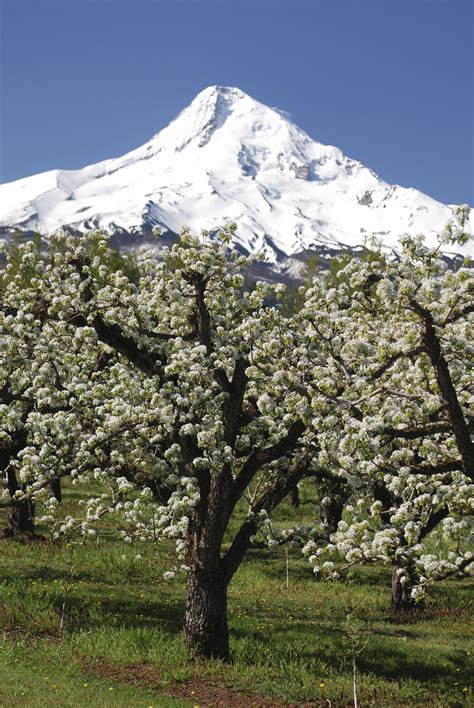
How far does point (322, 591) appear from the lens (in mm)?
24797

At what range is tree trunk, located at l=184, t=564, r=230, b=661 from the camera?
47.3ft

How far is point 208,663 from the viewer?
14117mm

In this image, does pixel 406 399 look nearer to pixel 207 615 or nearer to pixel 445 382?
pixel 445 382

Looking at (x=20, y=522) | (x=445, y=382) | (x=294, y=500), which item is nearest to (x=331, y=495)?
(x=445, y=382)

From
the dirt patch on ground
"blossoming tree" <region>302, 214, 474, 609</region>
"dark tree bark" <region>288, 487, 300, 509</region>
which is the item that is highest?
"blossoming tree" <region>302, 214, 474, 609</region>

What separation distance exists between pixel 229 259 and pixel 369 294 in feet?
12.7

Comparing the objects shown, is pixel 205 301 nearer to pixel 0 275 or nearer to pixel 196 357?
pixel 196 357

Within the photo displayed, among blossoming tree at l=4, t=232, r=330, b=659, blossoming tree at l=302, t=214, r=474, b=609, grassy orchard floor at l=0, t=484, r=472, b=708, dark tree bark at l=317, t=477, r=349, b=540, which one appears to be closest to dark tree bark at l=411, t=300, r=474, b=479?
blossoming tree at l=302, t=214, r=474, b=609

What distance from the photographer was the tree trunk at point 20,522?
27.2 meters

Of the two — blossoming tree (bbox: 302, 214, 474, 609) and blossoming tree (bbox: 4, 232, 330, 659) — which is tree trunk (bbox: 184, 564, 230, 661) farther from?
blossoming tree (bbox: 302, 214, 474, 609)

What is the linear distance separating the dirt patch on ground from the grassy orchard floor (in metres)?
0.02

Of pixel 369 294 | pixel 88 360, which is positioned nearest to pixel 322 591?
pixel 88 360

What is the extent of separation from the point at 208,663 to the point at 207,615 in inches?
36.8

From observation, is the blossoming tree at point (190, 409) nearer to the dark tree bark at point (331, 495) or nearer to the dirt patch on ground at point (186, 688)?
the dirt patch on ground at point (186, 688)
